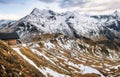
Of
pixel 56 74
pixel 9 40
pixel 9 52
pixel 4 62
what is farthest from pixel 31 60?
pixel 9 40

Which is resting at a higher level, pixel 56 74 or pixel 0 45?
pixel 0 45

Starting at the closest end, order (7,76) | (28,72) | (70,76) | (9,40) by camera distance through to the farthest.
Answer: (7,76) → (28,72) → (70,76) → (9,40)

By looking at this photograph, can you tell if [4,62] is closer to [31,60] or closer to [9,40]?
[31,60]

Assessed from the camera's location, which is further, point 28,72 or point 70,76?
point 70,76

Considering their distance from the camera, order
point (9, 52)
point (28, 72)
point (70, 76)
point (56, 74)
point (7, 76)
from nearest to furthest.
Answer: point (7, 76) → point (28, 72) → point (9, 52) → point (56, 74) → point (70, 76)

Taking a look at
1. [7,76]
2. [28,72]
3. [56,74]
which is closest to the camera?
[7,76]

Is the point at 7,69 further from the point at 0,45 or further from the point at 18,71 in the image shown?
the point at 0,45

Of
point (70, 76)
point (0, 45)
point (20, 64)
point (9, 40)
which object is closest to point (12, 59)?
point (20, 64)

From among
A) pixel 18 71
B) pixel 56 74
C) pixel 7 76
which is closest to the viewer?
pixel 7 76

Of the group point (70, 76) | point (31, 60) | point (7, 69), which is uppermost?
point (7, 69)
